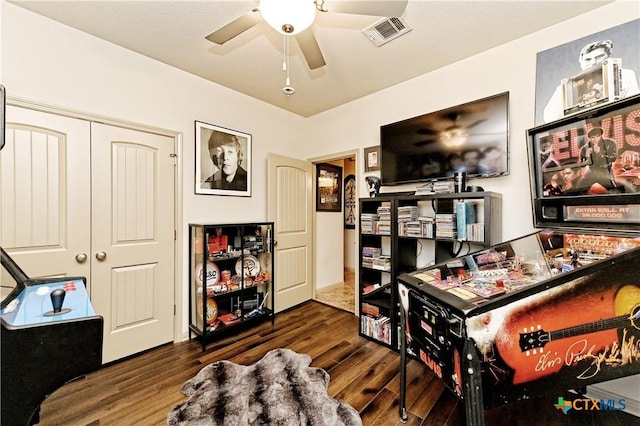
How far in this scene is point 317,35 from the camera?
2.13m

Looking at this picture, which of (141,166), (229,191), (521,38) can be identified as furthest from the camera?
(229,191)

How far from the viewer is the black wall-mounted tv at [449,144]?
215 cm

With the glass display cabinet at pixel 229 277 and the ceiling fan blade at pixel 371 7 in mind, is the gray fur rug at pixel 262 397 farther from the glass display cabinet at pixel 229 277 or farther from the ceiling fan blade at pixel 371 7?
→ the ceiling fan blade at pixel 371 7

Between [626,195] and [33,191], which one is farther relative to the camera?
[33,191]

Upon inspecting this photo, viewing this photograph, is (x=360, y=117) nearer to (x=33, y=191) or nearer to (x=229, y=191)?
(x=229, y=191)

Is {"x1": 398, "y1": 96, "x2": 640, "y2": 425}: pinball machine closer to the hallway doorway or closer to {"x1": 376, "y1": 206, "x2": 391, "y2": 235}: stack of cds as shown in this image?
{"x1": 376, "y1": 206, "x2": 391, "y2": 235}: stack of cds

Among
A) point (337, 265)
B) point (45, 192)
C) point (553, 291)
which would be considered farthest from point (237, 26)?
point (337, 265)

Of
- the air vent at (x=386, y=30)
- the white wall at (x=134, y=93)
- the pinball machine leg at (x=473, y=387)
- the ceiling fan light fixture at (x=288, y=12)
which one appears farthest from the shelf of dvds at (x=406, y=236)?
the ceiling fan light fixture at (x=288, y=12)

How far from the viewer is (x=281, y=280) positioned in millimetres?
3428

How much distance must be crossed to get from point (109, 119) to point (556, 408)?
4088 millimetres

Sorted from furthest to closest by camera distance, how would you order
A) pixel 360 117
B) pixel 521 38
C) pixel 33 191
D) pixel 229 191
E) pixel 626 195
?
pixel 360 117 < pixel 229 191 < pixel 521 38 < pixel 33 191 < pixel 626 195

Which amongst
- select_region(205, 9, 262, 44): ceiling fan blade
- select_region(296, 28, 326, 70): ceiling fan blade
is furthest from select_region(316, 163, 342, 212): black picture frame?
select_region(205, 9, 262, 44): ceiling fan blade

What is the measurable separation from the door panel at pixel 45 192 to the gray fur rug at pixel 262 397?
1.42m

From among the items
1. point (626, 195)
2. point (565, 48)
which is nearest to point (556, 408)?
point (626, 195)
